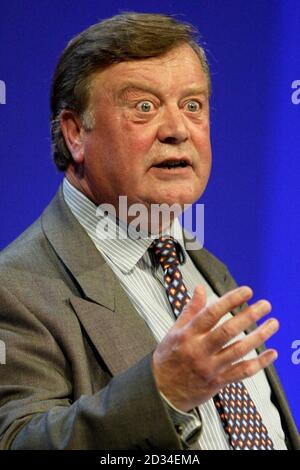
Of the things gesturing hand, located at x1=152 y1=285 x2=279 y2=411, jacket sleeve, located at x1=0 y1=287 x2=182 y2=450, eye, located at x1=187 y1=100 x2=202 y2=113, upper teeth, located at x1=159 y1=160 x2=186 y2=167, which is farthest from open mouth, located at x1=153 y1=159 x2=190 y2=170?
gesturing hand, located at x1=152 y1=285 x2=279 y2=411

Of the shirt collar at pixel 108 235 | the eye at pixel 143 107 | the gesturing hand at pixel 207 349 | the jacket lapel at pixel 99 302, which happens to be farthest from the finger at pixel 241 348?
the eye at pixel 143 107

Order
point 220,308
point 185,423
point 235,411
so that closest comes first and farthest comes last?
point 220,308 → point 185,423 → point 235,411

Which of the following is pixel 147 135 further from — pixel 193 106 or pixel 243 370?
pixel 243 370

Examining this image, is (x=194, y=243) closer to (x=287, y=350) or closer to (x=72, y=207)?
(x=72, y=207)

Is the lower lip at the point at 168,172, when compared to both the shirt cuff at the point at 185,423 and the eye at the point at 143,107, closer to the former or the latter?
the eye at the point at 143,107

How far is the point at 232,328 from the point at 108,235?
53 centimetres

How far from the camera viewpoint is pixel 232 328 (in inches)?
42.3

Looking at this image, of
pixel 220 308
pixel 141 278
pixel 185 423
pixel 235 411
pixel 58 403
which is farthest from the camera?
pixel 141 278

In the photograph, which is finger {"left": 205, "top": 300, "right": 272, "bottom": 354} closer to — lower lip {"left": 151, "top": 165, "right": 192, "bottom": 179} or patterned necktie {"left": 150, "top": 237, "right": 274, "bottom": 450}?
patterned necktie {"left": 150, "top": 237, "right": 274, "bottom": 450}

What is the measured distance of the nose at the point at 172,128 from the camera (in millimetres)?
1543

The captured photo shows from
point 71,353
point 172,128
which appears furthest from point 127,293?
point 172,128

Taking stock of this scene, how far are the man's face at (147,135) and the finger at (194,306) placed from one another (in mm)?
454

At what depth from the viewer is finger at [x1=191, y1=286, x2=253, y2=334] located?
1071 millimetres

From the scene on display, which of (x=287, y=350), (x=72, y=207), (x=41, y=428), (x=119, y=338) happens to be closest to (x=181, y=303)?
(x=119, y=338)
